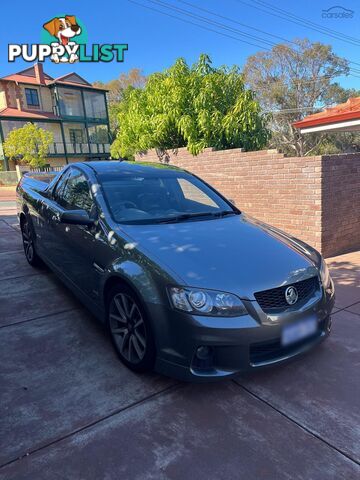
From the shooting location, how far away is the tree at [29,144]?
25.6 m

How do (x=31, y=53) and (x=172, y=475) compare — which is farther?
(x=31, y=53)

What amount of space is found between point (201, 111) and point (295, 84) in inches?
934


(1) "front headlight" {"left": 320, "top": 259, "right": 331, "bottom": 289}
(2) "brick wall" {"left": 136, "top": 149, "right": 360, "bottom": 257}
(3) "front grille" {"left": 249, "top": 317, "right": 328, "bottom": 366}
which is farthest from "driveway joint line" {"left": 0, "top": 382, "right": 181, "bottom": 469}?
(2) "brick wall" {"left": 136, "top": 149, "right": 360, "bottom": 257}

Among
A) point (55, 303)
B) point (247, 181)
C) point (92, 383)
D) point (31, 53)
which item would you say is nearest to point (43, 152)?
point (31, 53)

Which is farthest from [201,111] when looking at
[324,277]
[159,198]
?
[324,277]

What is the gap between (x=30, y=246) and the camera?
5156 mm

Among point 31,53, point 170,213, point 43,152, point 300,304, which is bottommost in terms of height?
point 300,304

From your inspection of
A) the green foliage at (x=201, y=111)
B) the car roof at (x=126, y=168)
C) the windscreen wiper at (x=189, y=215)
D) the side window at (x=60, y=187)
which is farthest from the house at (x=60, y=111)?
the windscreen wiper at (x=189, y=215)

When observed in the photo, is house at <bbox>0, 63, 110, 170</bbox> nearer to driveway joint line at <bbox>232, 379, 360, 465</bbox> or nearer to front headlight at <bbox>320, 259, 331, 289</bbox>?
front headlight at <bbox>320, 259, 331, 289</bbox>

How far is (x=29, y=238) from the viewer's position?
16.9 feet

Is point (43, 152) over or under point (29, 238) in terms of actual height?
over

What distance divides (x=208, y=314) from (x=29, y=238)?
3827 millimetres

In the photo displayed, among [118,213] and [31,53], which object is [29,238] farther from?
[31,53]

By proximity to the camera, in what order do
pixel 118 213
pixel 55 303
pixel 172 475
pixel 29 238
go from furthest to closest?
pixel 29 238, pixel 55 303, pixel 118 213, pixel 172 475
